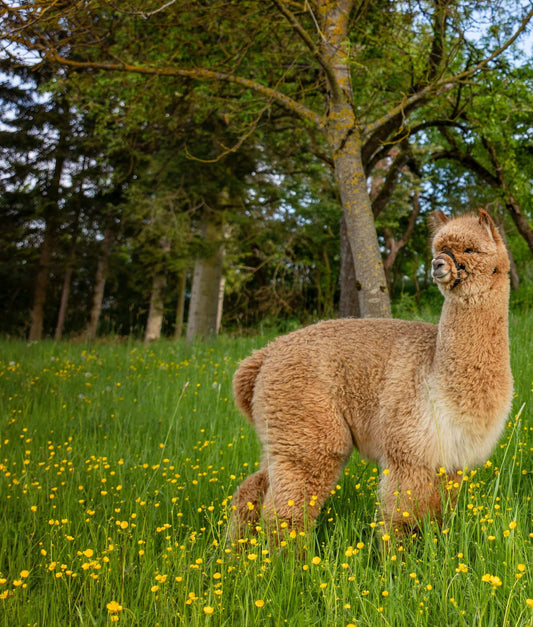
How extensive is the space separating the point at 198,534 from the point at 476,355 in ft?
6.73

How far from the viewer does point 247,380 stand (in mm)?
4004

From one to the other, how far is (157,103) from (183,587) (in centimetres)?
832

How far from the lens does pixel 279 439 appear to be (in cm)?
359

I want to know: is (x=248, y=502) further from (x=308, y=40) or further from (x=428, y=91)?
(x=428, y=91)

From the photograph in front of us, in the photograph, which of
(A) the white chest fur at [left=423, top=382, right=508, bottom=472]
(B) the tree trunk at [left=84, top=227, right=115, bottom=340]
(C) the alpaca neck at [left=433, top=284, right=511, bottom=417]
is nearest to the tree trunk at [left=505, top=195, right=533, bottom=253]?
(C) the alpaca neck at [left=433, top=284, right=511, bottom=417]

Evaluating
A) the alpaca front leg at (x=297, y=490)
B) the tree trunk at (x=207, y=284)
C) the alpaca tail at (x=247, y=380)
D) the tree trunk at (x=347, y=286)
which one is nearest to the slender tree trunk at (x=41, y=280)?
the tree trunk at (x=207, y=284)

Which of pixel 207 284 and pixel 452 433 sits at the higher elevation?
pixel 207 284

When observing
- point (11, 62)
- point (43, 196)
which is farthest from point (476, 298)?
point (43, 196)

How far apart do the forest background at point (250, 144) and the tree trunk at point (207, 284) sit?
44mm

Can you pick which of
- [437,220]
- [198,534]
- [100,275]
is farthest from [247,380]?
[100,275]

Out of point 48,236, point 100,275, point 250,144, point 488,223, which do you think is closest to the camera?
point 488,223

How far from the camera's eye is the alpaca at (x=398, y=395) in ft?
10.8

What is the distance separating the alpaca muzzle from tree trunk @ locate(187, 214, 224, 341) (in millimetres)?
10498

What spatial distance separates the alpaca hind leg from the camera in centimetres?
379
